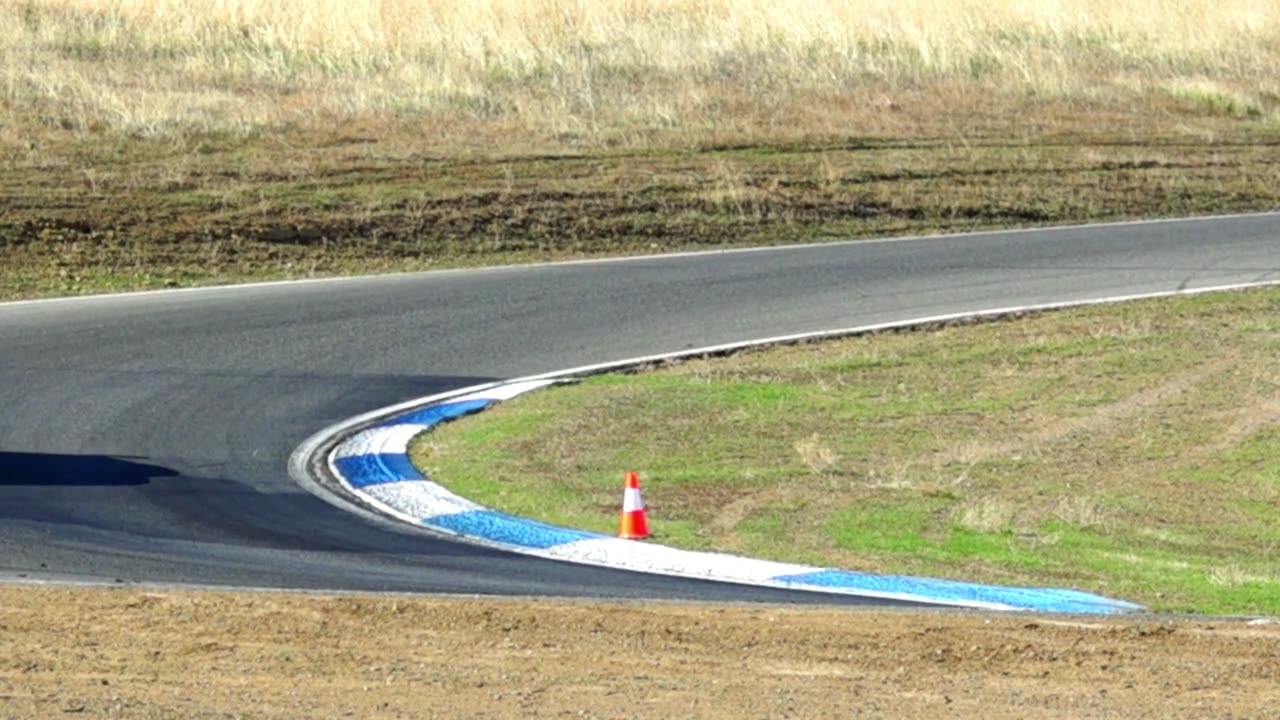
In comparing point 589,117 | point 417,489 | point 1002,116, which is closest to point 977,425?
point 417,489

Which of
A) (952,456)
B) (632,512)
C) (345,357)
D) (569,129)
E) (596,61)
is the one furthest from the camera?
(596,61)

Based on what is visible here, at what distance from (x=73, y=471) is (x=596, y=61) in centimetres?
1960

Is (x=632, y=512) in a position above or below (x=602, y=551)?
above

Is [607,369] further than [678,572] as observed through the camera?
Yes

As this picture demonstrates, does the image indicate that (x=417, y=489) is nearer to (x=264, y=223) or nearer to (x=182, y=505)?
(x=182, y=505)

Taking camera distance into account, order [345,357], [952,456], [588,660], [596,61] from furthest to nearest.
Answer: [596,61]
[345,357]
[952,456]
[588,660]

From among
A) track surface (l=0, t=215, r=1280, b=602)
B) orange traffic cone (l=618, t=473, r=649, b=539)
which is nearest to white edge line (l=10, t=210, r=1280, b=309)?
track surface (l=0, t=215, r=1280, b=602)

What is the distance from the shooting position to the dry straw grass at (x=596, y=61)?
26.5m

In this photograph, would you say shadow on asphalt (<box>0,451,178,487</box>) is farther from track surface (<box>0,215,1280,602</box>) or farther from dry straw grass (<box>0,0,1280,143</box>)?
dry straw grass (<box>0,0,1280,143</box>)

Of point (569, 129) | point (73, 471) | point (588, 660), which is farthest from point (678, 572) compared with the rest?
point (569, 129)

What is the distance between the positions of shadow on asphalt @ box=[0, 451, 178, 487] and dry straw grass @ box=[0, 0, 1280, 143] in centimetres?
1298

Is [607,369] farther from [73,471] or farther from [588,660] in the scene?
[588,660]

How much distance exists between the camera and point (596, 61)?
30516 mm

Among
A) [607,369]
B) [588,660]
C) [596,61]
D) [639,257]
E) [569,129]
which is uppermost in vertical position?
[596,61]
